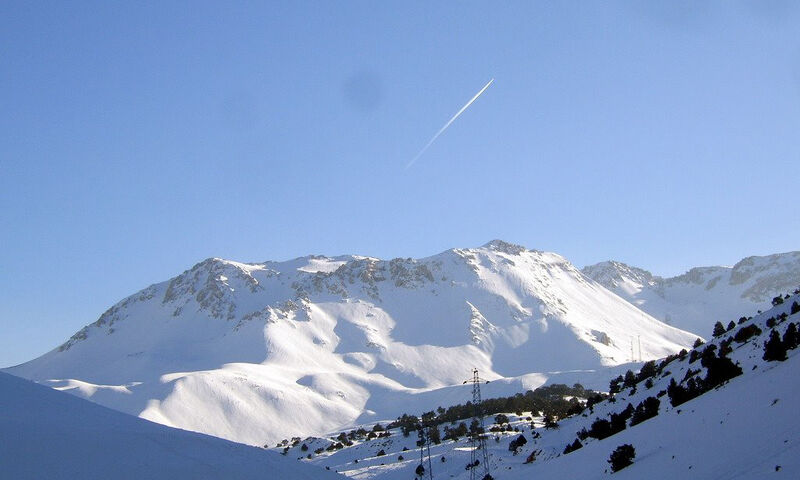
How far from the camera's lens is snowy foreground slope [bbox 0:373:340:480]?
898cm

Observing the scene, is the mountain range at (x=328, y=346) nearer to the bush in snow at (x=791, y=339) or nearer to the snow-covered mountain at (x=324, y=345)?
the snow-covered mountain at (x=324, y=345)

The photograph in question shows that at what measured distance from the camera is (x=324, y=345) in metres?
149

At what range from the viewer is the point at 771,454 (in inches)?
459

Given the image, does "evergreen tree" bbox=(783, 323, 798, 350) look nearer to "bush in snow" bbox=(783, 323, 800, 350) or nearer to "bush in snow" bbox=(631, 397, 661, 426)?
"bush in snow" bbox=(783, 323, 800, 350)

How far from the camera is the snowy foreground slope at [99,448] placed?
8977 mm

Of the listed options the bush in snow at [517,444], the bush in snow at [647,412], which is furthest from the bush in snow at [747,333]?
the bush in snow at [517,444]

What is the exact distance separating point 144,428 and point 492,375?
13012 cm

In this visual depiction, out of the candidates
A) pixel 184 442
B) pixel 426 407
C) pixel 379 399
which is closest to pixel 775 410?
pixel 184 442

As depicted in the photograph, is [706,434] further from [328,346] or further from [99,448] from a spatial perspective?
[328,346]

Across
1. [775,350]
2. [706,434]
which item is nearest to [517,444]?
[775,350]

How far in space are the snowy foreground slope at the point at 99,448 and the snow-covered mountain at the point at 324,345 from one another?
80.0 m

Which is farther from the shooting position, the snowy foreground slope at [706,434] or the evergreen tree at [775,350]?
the evergreen tree at [775,350]

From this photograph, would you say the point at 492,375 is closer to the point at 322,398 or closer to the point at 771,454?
the point at 322,398

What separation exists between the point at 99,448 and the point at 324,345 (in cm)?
14156
